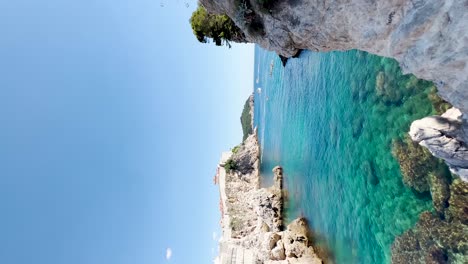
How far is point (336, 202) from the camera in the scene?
21.8 meters

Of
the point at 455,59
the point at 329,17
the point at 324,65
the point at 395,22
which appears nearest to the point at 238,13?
the point at 329,17

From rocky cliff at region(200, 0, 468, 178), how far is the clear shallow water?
4303mm

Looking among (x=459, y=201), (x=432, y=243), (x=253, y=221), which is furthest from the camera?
(x=253, y=221)

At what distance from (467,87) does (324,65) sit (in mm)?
18951

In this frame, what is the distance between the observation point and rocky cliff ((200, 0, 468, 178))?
694 centimetres

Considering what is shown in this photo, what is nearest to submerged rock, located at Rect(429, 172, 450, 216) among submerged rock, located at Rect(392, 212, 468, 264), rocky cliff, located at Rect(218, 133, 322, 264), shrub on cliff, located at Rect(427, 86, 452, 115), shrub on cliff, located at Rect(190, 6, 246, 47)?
submerged rock, located at Rect(392, 212, 468, 264)

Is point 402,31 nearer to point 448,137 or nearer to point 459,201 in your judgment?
point 448,137

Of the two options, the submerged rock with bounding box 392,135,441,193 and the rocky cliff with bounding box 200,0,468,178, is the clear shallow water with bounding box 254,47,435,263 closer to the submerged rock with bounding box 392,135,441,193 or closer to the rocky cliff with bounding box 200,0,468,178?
the submerged rock with bounding box 392,135,441,193

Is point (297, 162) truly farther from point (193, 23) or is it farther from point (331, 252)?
point (193, 23)

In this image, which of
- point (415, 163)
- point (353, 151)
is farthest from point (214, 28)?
point (415, 163)

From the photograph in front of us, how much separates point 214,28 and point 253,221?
69.0 ft

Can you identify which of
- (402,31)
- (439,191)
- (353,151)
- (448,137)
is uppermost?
(402,31)

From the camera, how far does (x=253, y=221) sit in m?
37.6

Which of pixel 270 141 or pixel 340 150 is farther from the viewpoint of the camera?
pixel 270 141
